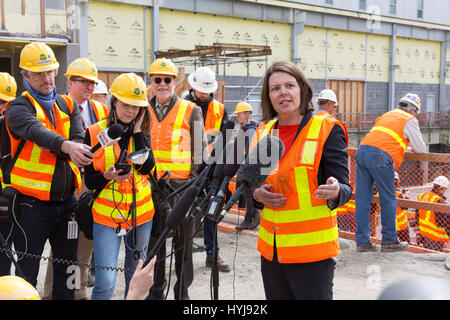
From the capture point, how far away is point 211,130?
5801 mm

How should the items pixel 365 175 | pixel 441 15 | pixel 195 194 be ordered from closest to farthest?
pixel 195 194 < pixel 365 175 < pixel 441 15

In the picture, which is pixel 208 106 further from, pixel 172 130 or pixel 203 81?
pixel 172 130

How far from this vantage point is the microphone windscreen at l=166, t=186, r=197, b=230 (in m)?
2.03

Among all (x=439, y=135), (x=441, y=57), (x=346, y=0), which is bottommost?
(x=439, y=135)

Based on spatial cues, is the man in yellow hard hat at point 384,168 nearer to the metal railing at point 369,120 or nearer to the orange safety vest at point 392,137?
the orange safety vest at point 392,137

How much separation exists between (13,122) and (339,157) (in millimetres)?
2268

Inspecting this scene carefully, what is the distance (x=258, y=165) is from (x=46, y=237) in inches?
83.9

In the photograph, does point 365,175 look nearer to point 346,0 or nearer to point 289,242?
point 289,242

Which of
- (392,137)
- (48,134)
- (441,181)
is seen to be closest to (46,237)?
(48,134)

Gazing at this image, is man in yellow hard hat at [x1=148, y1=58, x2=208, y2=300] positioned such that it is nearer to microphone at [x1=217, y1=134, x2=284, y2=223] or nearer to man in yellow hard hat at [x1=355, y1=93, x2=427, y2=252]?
microphone at [x1=217, y1=134, x2=284, y2=223]

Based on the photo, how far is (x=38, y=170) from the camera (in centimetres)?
353

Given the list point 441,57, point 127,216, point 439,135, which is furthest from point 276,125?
point 441,57

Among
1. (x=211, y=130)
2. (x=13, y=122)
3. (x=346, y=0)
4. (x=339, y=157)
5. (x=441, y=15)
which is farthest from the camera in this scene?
(x=441, y=15)

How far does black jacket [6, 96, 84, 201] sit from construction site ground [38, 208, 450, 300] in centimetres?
153
